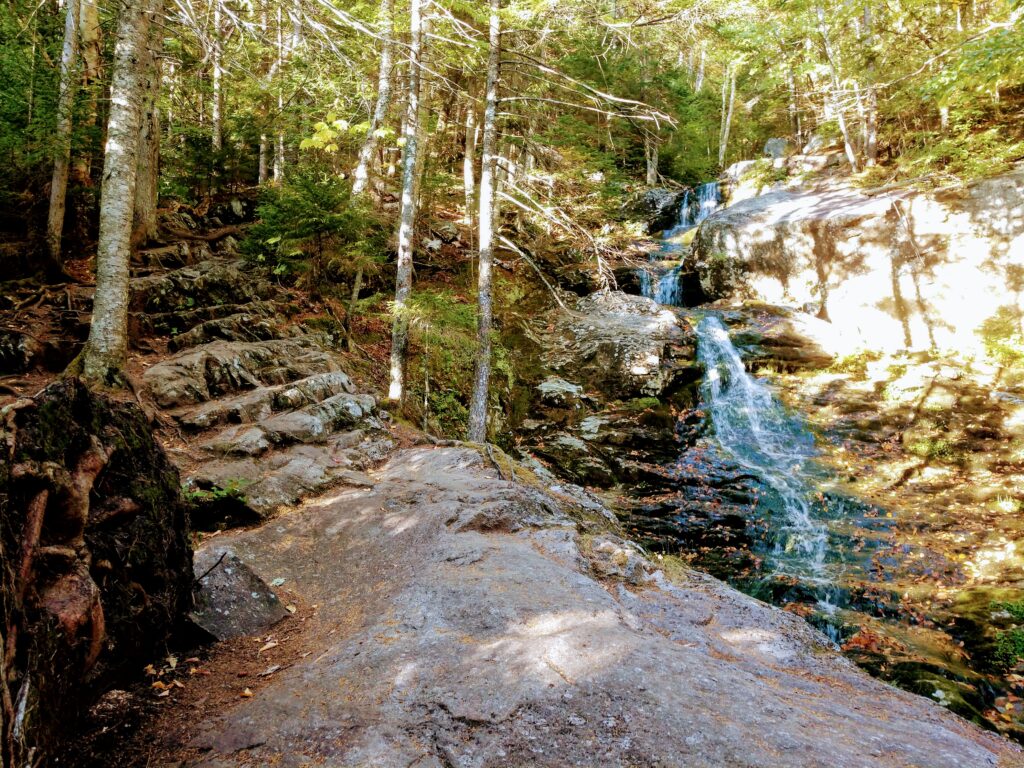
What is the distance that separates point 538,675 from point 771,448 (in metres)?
10.4

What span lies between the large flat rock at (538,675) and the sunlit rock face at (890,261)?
38.5ft

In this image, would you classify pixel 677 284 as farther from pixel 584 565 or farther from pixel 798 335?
pixel 584 565

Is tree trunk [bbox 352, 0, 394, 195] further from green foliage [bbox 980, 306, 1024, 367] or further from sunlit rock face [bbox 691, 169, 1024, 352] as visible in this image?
green foliage [bbox 980, 306, 1024, 367]

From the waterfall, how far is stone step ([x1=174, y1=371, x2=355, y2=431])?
26.3 feet

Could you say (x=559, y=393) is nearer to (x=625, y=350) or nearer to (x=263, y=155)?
(x=625, y=350)

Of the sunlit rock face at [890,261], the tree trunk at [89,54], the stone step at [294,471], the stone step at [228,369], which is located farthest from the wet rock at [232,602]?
the sunlit rock face at [890,261]

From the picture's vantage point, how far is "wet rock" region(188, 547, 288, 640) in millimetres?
3650

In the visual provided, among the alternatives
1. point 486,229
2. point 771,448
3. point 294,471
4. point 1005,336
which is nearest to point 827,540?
point 771,448

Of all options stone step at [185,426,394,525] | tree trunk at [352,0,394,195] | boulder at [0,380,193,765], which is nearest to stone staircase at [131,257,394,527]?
stone step at [185,426,394,525]

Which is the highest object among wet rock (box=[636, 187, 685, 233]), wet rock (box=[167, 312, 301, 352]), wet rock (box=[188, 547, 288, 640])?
wet rock (box=[636, 187, 685, 233])

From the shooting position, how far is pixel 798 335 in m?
14.2

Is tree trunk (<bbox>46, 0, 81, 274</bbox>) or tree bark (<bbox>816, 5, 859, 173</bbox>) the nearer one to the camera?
tree trunk (<bbox>46, 0, 81, 274</bbox>)

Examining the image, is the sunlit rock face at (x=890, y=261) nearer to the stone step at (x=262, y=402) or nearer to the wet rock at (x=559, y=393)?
the wet rock at (x=559, y=393)

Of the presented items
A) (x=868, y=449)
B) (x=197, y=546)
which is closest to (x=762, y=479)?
(x=868, y=449)
